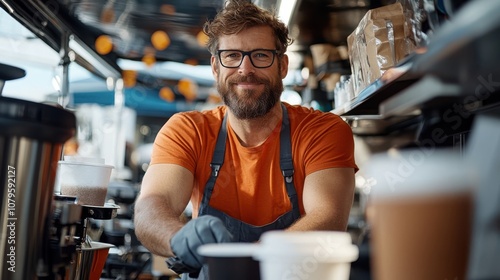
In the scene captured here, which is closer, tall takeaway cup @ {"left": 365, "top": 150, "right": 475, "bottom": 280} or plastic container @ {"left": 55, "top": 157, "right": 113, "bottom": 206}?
tall takeaway cup @ {"left": 365, "top": 150, "right": 475, "bottom": 280}

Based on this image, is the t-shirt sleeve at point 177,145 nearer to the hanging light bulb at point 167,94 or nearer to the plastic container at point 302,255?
the plastic container at point 302,255

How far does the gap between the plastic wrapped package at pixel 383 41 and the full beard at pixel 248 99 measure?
380 millimetres

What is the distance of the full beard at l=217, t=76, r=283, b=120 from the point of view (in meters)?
2.41

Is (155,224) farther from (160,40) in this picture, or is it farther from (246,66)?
(160,40)

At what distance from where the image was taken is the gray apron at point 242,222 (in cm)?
227

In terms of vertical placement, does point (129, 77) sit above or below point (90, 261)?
above

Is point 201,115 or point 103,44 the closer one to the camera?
point 201,115

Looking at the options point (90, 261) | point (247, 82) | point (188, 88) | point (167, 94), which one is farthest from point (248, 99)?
point (167, 94)

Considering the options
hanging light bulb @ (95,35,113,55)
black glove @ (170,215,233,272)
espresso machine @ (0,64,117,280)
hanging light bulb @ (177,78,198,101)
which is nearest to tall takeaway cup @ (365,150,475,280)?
black glove @ (170,215,233,272)

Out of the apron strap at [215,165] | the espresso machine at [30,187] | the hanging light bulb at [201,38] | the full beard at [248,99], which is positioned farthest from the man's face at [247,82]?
the hanging light bulb at [201,38]

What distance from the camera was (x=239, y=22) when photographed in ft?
8.04

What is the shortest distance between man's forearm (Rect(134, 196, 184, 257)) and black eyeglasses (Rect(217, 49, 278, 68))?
0.60 metres

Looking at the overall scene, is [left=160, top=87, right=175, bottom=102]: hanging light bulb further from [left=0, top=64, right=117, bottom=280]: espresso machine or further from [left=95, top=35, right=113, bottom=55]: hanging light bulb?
[left=0, top=64, right=117, bottom=280]: espresso machine

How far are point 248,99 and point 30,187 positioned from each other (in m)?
1.06
